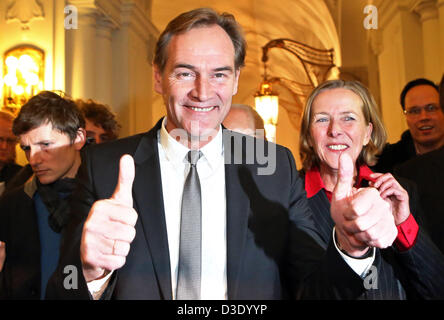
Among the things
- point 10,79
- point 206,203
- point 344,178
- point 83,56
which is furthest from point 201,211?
point 83,56

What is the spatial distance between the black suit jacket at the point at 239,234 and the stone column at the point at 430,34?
4.79m

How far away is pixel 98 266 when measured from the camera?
4.24ft

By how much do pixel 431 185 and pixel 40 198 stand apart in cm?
187

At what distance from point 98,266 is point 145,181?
1.49 feet

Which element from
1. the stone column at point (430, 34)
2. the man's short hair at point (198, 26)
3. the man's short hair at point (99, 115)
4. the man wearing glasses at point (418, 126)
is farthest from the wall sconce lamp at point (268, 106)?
the man's short hair at point (198, 26)

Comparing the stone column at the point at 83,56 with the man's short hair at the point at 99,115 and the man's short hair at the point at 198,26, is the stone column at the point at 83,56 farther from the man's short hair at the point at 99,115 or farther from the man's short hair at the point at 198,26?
the man's short hair at the point at 198,26

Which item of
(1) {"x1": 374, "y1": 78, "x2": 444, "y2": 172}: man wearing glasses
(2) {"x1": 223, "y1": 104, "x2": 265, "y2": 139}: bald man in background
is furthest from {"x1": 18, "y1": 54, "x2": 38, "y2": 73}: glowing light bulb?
(1) {"x1": 374, "y1": 78, "x2": 444, "y2": 172}: man wearing glasses

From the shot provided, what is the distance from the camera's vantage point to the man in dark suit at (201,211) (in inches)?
53.7

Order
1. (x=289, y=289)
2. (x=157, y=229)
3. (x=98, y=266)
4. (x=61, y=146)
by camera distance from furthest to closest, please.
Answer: (x=61, y=146), (x=289, y=289), (x=157, y=229), (x=98, y=266)

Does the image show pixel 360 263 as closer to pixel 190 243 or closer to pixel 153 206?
pixel 190 243

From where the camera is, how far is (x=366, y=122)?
2.57 metres

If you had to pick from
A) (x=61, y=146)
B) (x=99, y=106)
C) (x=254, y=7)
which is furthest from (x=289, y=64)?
(x=61, y=146)

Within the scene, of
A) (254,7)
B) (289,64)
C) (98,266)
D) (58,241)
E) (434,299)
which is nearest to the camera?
(98,266)

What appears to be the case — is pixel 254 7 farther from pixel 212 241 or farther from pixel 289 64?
pixel 212 241
